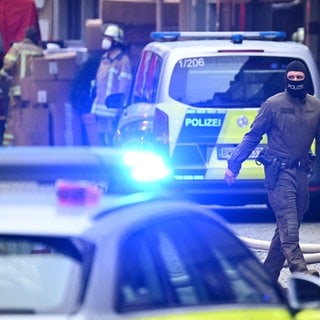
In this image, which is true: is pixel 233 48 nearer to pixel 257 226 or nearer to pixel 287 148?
pixel 257 226

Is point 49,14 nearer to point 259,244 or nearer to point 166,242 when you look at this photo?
point 259,244

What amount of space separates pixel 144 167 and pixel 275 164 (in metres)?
4.96

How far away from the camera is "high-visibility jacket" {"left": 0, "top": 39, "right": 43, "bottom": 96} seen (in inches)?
775

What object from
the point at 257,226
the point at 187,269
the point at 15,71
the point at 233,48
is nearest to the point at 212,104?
the point at 233,48

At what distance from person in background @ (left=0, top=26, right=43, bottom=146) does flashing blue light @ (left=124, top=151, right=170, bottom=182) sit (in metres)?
14.9

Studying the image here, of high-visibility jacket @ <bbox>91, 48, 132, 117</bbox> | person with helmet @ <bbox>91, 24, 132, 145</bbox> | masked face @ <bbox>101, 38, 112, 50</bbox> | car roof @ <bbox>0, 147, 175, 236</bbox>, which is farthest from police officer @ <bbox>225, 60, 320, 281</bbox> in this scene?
masked face @ <bbox>101, 38, 112, 50</bbox>

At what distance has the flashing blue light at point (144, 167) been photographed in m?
4.53

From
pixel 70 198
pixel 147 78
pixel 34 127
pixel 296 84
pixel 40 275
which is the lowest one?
pixel 34 127

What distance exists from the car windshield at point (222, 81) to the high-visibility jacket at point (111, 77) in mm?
5137

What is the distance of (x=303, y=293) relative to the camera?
4.98 metres

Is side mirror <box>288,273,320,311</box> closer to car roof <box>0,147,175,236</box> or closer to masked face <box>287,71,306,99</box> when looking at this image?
car roof <box>0,147,175,236</box>

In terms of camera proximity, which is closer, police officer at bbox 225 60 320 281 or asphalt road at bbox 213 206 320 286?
police officer at bbox 225 60 320 281

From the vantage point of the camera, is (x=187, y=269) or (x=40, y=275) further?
(x=187, y=269)

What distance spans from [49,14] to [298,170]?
64.0 feet
